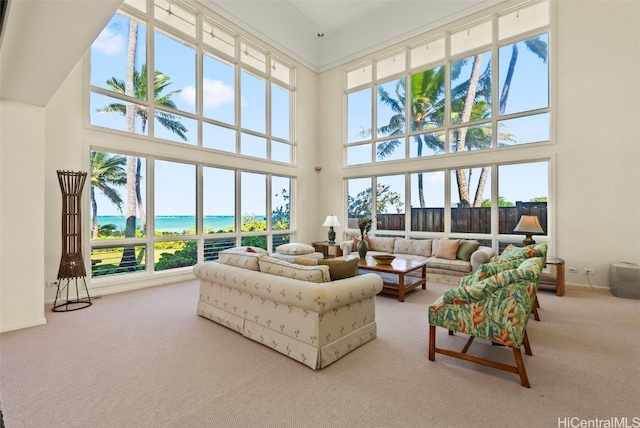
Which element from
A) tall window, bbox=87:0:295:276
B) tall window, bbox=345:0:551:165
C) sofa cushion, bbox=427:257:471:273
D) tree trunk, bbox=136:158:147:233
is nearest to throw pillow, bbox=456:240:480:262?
sofa cushion, bbox=427:257:471:273

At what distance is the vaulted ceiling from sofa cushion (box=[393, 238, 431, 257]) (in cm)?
495

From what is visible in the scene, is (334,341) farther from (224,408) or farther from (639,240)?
(639,240)

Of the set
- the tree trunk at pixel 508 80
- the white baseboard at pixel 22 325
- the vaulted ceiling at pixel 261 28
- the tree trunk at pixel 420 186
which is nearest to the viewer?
the vaulted ceiling at pixel 261 28

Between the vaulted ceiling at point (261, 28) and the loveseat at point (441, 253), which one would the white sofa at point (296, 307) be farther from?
the loveseat at point (441, 253)

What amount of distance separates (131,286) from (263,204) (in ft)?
11.0

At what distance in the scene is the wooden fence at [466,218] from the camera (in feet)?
18.4

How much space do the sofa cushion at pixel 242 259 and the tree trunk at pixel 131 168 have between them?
8.48 ft

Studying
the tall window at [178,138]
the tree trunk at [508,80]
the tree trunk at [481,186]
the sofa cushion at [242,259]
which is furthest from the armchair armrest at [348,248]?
the tree trunk at [508,80]

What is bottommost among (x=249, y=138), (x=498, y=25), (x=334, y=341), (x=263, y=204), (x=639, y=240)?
(x=334, y=341)

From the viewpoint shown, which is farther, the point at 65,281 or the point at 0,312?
the point at 65,281

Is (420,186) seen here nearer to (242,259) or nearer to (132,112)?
(242,259)

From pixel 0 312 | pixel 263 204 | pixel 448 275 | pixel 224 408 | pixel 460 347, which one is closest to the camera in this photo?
pixel 224 408

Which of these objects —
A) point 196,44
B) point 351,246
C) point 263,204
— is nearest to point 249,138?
point 263,204

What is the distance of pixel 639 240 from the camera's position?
462 centimetres
